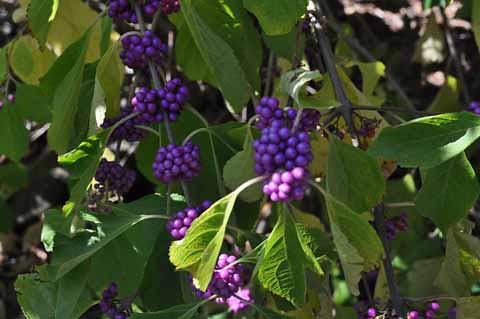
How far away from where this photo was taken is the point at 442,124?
1.17 m

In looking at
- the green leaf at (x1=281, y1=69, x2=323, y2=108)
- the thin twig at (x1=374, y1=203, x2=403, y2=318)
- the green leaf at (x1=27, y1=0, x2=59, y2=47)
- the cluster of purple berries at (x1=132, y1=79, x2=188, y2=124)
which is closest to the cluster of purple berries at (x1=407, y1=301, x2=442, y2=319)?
the thin twig at (x1=374, y1=203, x2=403, y2=318)

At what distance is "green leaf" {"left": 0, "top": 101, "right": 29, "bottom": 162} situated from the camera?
1.64m

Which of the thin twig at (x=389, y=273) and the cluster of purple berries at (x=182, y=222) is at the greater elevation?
the cluster of purple berries at (x=182, y=222)

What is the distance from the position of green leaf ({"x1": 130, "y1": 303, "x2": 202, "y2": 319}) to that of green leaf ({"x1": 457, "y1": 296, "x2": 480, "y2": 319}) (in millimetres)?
403

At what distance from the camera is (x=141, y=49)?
4.58 feet

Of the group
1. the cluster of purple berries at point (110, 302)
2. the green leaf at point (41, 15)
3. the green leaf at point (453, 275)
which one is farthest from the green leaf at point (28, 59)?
the green leaf at point (453, 275)

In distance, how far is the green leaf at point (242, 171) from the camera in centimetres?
118

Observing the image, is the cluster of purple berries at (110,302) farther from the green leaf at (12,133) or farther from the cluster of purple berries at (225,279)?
the green leaf at (12,133)

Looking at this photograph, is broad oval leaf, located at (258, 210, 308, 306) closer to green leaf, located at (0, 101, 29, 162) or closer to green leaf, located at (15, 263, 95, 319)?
green leaf, located at (15, 263, 95, 319)

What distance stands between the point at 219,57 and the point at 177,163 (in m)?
0.17

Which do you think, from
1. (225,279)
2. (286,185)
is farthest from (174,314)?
(286,185)

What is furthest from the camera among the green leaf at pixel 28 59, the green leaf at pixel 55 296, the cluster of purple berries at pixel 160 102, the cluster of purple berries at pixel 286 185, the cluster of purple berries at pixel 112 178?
the green leaf at pixel 28 59

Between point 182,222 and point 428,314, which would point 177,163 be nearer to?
point 182,222

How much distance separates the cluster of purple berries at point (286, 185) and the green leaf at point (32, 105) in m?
0.69
